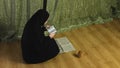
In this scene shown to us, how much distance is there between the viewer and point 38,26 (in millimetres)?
2074

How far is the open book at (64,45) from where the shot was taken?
2.34 metres

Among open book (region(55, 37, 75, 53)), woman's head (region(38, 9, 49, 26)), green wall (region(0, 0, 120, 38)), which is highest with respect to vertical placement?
woman's head (region(38, 9, 49, 26))

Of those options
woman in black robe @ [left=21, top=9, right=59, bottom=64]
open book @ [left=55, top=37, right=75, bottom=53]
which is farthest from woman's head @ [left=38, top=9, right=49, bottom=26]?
open book @ [left=55, top=37, right=75, bottom=53]

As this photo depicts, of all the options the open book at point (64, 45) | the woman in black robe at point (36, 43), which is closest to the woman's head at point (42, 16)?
the woman in black robe at point (36, 43)

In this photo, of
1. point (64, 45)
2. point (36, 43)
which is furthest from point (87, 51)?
Answer: point (36, 43)

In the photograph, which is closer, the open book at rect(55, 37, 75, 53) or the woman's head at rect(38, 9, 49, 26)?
the woman's head at rect(38, 9, 49, 26)

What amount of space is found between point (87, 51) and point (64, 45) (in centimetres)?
27

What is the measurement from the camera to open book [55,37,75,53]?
2337 millimetres

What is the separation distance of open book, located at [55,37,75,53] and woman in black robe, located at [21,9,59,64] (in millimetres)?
239

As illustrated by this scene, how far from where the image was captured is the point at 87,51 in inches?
91.0

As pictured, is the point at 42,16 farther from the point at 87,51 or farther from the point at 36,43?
the point at 87,51

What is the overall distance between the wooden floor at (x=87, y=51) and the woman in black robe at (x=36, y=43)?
69mm

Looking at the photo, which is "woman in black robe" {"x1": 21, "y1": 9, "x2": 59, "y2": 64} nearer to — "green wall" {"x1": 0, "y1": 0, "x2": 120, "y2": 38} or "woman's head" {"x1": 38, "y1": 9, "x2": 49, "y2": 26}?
"woman's head" {"x1": 38, "y1": 9, "x2": 49, "y2": 26}

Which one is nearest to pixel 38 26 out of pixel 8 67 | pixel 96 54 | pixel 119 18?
pixel 8 67
